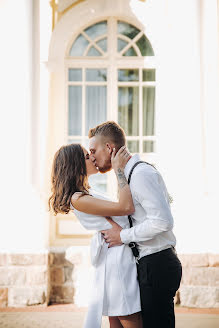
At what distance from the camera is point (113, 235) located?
245 cm

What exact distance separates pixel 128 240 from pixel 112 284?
284 millimetres

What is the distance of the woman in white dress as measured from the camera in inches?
92.4

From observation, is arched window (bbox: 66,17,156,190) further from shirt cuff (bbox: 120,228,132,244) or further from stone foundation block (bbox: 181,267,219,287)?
shirt cuff (bbox: 120,228,132,244)

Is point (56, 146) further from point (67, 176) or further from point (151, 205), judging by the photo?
point (151, 205)

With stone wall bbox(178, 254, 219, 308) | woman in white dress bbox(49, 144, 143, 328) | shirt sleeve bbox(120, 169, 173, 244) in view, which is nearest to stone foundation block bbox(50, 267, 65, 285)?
stone wall bbox(178, 254, 219, 308)

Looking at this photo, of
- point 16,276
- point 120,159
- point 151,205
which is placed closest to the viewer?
point 151,205

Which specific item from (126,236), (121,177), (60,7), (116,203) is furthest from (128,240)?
(60,7)

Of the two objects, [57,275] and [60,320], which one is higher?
[57,275]

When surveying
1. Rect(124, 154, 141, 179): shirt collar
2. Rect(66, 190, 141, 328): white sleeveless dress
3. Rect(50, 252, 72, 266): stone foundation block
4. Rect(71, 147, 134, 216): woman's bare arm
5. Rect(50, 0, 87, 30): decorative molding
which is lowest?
Rect(50, 252, 72, 266): stone foundation block

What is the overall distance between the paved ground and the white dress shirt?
244cm

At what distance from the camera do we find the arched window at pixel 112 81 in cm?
605

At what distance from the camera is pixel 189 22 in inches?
212

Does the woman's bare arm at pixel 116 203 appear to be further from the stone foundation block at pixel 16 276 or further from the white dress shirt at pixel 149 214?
the stone foundation block at pixel 16 276

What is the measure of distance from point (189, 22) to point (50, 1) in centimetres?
214
